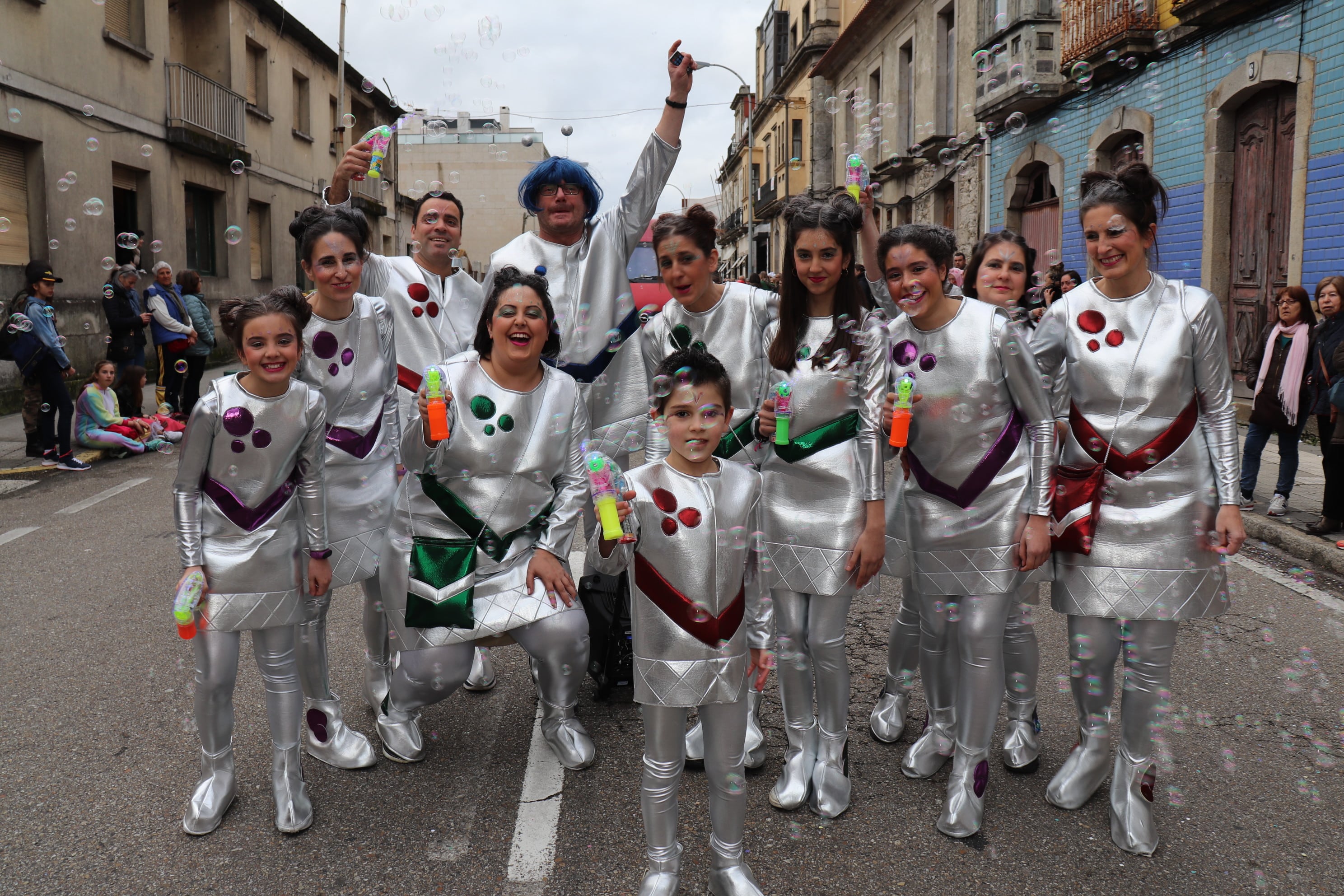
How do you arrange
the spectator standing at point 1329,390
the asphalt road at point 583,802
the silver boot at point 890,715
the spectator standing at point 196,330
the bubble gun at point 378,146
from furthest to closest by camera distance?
the spectator standing at point 196,330 → the spectator standing at point 1329,390 → the bubble gun at point 378,146 → the silver boot at point 890,715 → the asphalt road at point 583,802

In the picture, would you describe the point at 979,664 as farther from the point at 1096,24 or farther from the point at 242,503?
the point at 1096,24

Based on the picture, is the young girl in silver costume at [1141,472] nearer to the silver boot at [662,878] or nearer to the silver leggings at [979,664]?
the silver leggings at [979,664]

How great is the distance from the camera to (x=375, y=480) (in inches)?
144

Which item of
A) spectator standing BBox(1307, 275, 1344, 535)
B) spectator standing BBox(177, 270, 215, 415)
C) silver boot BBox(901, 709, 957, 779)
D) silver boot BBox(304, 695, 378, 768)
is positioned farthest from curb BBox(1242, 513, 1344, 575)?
spectator standing BBox(177, 270, 215, 415)

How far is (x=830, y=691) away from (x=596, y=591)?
3.88 ft

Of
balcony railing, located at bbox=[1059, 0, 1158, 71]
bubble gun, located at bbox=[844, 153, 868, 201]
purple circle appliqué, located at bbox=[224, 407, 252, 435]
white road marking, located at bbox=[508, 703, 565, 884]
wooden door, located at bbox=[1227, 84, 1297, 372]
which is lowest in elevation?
white road marking, located at bbox=[508, 703, 565, 884]

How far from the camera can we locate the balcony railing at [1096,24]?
1266 centimetres

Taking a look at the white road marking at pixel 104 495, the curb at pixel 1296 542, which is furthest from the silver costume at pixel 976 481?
the white road marking at pixel 104 495

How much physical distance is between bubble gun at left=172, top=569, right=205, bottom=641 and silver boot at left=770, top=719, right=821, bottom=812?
182 cm

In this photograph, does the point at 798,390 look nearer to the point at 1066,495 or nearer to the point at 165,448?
the point at 1066,495

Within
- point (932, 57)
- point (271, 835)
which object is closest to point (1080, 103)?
point (932, 57)

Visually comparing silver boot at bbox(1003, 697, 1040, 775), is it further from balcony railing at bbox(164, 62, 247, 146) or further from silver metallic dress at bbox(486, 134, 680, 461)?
balcony railing at bbox(164, 62, 247, 146)

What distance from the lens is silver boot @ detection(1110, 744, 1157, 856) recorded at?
2812 mm

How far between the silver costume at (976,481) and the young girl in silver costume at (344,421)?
6.18 ft
